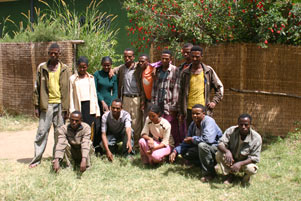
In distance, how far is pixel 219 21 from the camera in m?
6.87

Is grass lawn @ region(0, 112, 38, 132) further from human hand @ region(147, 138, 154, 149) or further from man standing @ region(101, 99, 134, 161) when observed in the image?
human hand @ region(147, 138, 154, 149)

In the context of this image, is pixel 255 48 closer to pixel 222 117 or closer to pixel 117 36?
pixel 222 117

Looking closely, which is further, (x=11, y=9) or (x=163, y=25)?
(x=11, y=9)

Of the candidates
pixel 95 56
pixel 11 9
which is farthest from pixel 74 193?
pixel 11 9

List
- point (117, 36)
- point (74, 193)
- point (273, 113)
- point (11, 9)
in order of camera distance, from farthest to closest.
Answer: point (11, 9) < point (117, 36) < point (273, 113) < point (74, 193)

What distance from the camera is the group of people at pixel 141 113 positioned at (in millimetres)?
4904

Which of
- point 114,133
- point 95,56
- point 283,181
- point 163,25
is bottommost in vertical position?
point 283,181

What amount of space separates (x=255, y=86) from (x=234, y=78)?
1.43 feet

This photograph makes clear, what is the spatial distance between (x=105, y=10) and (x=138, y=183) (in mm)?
8430

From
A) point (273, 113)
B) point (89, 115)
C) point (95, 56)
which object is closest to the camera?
point (89, 115)

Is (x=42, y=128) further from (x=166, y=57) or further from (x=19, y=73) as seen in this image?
(x=19, y=73)

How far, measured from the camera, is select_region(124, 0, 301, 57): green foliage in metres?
6.46

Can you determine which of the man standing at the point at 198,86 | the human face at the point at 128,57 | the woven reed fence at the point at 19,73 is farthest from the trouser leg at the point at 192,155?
the woven reed fence at the point at 19,73

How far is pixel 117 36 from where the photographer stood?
38.0 feet
